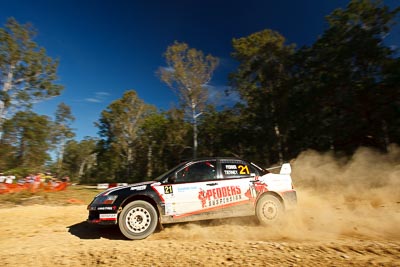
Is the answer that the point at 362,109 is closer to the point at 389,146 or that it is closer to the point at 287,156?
the point at 389,146

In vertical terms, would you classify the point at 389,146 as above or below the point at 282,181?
above

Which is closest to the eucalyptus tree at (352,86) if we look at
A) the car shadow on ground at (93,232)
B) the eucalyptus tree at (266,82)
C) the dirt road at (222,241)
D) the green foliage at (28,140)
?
the eucalyptus tree at (266,82)

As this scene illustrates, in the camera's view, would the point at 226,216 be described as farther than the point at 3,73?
No

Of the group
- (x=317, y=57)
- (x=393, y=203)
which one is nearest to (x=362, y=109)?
(x=317, y=57)

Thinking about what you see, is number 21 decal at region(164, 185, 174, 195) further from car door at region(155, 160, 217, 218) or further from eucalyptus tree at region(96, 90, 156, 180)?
eucalyptus tree at region(96, 90, 156, 180)

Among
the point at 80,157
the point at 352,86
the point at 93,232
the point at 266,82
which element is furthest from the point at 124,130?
the point at 80,157

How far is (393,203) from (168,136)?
35.8 meters

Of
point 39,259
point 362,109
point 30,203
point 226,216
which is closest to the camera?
point 39,259

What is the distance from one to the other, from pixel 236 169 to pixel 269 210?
1192 mm

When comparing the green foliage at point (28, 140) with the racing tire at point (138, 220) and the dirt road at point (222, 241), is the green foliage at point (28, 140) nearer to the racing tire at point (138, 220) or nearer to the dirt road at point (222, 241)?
the dirt road at point (222, 241)

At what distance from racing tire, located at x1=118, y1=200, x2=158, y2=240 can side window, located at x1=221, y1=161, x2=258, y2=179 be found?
1861 millimetres

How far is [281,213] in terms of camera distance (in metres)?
6.40

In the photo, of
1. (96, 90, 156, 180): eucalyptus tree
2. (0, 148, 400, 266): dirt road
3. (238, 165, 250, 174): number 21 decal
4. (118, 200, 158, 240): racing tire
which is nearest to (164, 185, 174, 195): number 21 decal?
(118, 200, 158, 240): racing tire

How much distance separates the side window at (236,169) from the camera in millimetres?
6422
